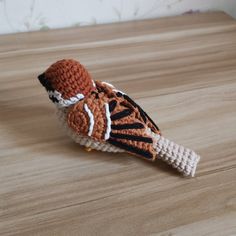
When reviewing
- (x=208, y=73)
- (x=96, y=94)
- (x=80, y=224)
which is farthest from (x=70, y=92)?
(x=208, y=73)

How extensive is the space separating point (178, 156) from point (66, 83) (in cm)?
20

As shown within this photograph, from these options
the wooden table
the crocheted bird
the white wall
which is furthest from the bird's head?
the white wall

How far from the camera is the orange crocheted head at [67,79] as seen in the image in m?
0.57

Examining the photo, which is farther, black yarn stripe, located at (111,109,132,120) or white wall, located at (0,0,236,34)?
white wall, located at (0,0,236,34)

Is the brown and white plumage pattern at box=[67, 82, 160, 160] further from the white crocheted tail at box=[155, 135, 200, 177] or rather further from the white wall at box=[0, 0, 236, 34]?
the white wall at box=[0, 0, 236, 34]

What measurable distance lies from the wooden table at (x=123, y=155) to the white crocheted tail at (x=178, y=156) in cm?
2

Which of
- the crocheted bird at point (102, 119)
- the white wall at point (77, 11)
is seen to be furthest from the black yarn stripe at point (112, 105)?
the white wall at point (77, 11)

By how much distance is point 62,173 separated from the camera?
60cm

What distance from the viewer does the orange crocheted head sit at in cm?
57

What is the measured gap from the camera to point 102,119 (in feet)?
1.87

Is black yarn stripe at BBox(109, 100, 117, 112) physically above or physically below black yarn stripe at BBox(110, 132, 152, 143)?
above

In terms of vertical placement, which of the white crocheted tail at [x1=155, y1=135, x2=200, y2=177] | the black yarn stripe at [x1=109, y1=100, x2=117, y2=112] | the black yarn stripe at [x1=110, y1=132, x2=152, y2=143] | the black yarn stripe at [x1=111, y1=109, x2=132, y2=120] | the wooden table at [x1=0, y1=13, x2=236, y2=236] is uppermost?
the black yarn stripe at [x1=109, y1=100, x2=117, y2=112]

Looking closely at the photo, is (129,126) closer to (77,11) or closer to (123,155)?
(123,155)

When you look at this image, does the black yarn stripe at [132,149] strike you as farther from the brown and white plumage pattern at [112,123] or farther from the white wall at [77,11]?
the white wall at [77,11]
